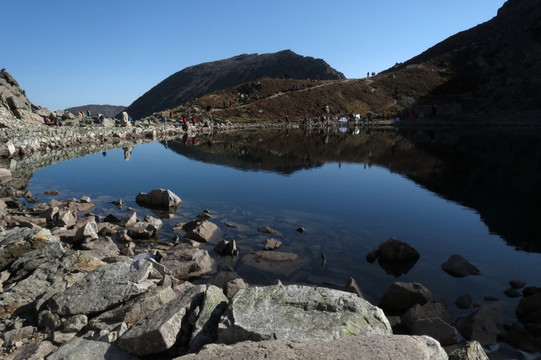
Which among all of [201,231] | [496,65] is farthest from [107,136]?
[496,65]

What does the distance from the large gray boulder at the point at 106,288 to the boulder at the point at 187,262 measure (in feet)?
9.52

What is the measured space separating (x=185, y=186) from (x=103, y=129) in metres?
47.1

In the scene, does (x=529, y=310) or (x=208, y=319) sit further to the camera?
(x=529, y=310)

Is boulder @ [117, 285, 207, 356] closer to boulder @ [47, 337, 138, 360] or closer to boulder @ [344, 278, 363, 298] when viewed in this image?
boulder @ [47, 337, 138, 360]

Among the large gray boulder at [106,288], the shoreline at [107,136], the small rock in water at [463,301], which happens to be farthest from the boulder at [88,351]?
the shoreline at [107,136]

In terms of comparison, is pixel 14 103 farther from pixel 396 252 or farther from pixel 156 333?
pixel 156 333

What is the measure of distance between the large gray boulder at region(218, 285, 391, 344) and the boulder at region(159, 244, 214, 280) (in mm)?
5461

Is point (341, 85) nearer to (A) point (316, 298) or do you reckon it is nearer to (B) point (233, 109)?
(B) point (233, 109)

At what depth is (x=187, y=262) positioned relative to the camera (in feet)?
41.9

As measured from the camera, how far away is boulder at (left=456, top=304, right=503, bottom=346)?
28.6ft

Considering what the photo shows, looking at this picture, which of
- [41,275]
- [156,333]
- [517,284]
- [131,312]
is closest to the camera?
[156,333]

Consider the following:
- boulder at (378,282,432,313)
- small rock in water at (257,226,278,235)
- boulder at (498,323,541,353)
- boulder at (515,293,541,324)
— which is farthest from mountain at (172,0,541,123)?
boulder at (498,323,541,353)

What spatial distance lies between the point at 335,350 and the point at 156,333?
3.42 m

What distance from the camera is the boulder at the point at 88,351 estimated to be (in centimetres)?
639
